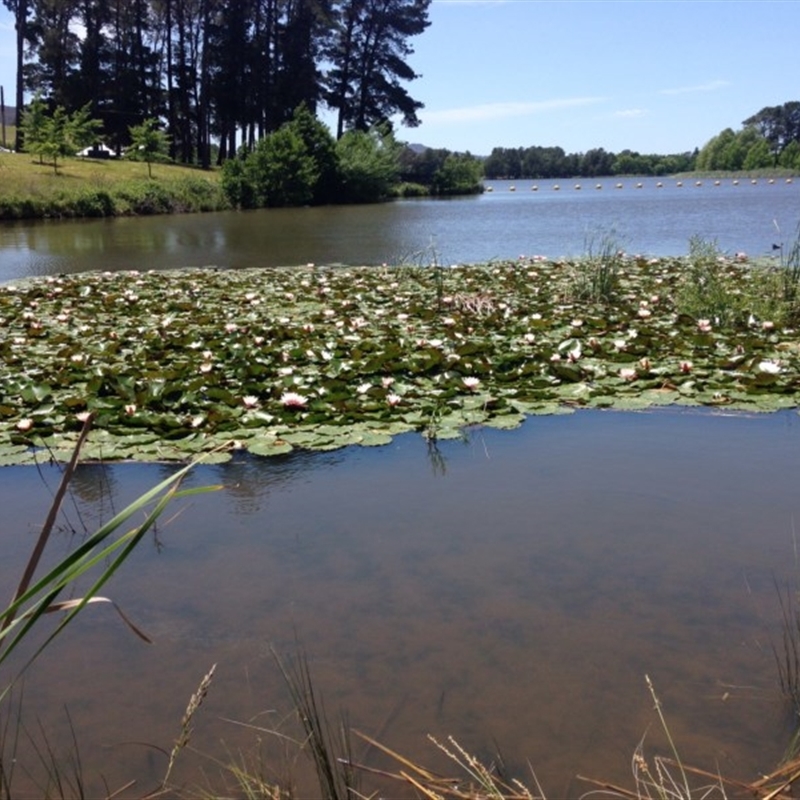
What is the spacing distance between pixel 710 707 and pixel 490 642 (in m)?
0.62

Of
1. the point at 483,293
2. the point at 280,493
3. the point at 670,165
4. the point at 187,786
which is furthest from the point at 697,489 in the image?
the point at 670,165

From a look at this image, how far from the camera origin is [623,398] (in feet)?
15.6

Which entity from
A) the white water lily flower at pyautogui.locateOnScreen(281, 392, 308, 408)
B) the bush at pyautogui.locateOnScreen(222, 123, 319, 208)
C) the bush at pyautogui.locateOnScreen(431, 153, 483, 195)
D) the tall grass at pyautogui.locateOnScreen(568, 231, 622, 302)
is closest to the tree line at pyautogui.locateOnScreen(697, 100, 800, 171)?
the bush at pyautogui.locateOnScreen(431, 153, 483, 195)

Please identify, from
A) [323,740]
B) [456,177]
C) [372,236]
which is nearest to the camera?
[323,740]

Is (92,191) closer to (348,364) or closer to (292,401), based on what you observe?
(348,364)

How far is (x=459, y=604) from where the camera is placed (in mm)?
2688

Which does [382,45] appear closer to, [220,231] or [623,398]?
[220,231]

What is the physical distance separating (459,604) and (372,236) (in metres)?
16.9

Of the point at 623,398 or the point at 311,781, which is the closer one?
the point at 311,781

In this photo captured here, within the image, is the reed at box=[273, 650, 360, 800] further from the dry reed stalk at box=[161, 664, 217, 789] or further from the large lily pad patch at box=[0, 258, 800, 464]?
the large lily pad patch at box=[0, 258, 800, 464]

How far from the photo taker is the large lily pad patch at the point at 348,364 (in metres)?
4.35

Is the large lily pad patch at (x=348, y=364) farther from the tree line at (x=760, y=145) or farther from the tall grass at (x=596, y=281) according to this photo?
the tree line at (x=760, y=145)

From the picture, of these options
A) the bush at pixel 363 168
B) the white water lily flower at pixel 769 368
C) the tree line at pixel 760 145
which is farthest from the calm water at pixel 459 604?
the tree line at pixel 760 145

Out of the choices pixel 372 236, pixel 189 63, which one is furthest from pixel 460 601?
pixel 189 63
